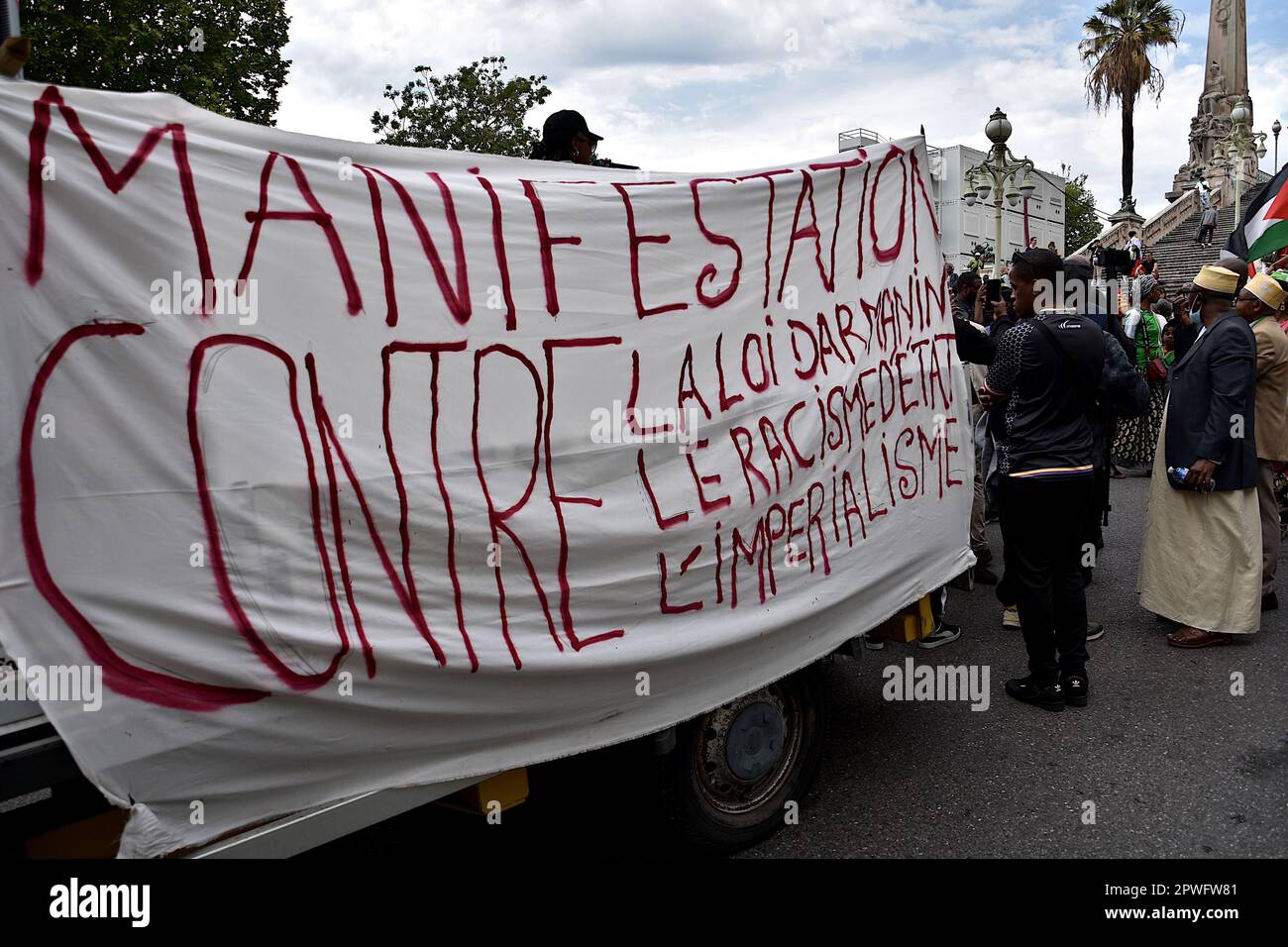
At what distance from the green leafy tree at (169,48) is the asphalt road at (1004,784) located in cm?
1312

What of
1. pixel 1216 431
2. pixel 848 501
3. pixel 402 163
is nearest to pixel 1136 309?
pixel 1216 431

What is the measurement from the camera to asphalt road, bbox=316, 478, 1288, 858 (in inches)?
124

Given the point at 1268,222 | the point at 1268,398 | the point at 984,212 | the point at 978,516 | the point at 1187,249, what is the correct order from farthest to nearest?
1. the point at 984,212
2. the point at 1187,249
3. the point at 1268,222
4. the point at 978,516
5. the point at 1268,398

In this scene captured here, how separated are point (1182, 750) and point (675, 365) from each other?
108 inches

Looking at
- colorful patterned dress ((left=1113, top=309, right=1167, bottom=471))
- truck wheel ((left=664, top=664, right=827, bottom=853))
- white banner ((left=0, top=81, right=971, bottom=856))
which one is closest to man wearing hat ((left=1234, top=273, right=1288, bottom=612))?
colorful patterned dress ((left=1113, top=309, right=1167, bottom=471))

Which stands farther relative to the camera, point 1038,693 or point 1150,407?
point 1150,407

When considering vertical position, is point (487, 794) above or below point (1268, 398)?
below

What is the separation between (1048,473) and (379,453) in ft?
10.1

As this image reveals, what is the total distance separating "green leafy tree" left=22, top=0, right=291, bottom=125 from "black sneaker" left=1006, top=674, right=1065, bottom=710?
43.6ft

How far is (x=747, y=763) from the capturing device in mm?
3117

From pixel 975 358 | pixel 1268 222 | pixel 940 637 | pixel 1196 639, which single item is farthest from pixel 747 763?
pixel 1268 222

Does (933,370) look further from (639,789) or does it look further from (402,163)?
(402,163)

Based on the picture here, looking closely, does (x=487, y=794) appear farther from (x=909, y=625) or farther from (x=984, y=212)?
(x=984, y=212)

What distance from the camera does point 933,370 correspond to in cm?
379
